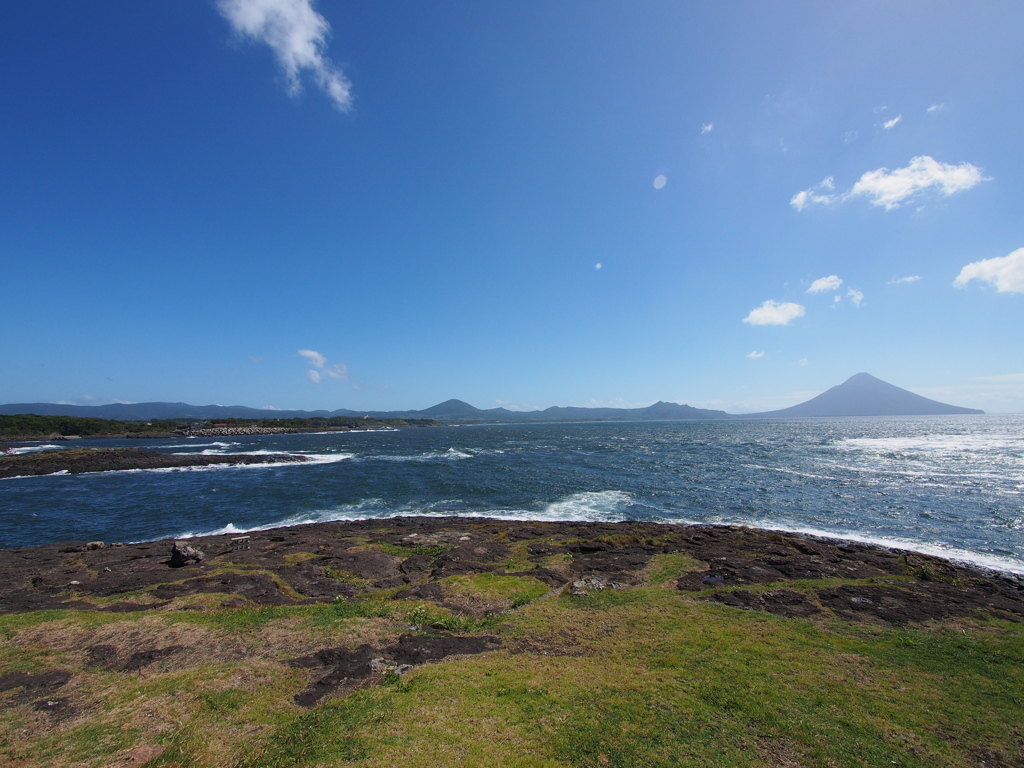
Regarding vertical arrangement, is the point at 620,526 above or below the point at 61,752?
below

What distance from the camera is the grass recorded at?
8.08 metres

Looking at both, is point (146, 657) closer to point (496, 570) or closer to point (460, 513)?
point (496, 570)

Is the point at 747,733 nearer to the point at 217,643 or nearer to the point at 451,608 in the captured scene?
the point at 451,608

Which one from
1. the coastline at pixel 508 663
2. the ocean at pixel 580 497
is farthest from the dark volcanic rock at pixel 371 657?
the ocean at pixel 580 497

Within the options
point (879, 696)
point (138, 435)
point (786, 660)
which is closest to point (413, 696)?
point (786, 660)

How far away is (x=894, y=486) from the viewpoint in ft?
156

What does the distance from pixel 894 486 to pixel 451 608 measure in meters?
56.6

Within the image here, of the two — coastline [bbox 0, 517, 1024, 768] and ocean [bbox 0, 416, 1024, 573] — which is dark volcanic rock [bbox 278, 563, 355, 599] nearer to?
coastline [bbox 0, 517, 1024, 768]

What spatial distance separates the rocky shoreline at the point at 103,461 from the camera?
6694 centimetres

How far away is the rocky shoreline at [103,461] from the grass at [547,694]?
7332 centimetres

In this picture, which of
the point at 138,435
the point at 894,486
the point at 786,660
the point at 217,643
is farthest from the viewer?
the point at 138,435

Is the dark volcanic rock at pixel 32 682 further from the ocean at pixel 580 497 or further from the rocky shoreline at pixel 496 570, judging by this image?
the ocean at pixel 580 497

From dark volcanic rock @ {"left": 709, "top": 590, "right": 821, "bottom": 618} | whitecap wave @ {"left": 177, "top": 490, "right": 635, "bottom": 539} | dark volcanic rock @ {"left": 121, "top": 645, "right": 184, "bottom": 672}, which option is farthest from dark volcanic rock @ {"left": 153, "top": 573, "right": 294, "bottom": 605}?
dark volcanic rock @ {"left": 709, "top": 590, "right": 821, "bottom": 618}

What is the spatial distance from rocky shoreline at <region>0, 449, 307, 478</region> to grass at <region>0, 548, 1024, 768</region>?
73.3 meters
